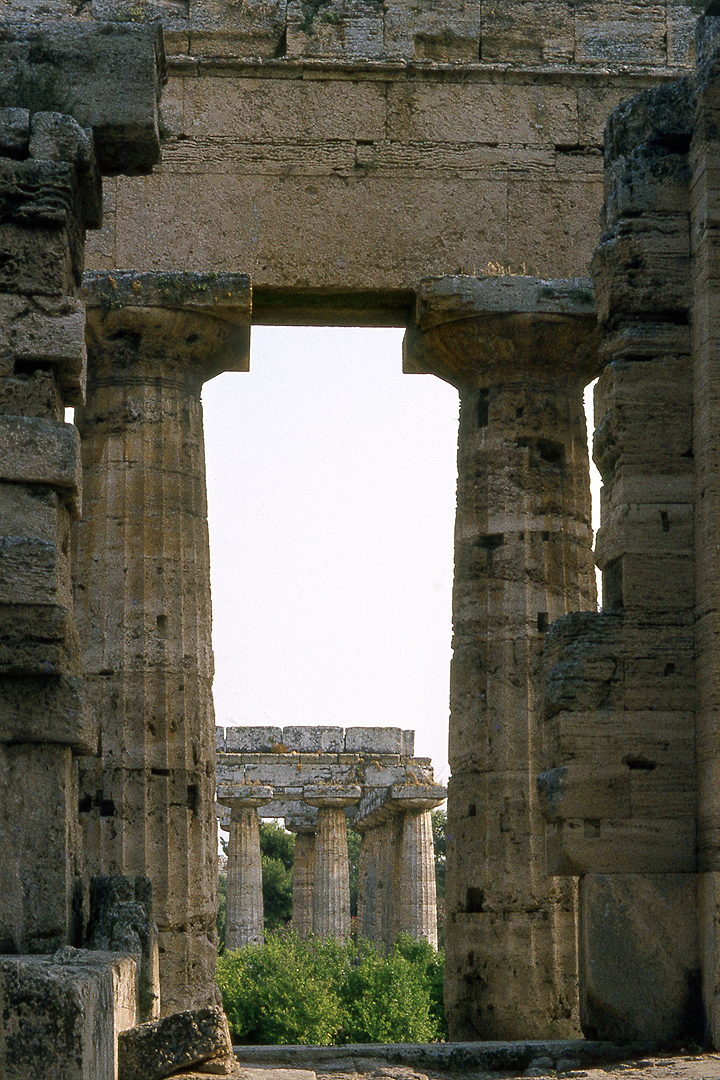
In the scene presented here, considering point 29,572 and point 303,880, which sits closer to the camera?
point 29,572

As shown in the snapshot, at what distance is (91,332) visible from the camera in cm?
1692

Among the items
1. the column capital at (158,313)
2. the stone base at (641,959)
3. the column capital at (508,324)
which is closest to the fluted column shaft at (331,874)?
the column capital at (508,324)

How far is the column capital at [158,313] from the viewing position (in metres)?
16.6

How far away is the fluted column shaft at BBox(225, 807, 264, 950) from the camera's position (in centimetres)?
4128

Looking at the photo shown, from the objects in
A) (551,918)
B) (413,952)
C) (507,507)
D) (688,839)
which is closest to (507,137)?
(507,507)

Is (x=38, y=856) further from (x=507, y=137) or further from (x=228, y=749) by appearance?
(x=228, y=749)

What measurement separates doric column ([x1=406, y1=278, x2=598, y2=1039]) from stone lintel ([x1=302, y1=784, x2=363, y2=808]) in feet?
71.3

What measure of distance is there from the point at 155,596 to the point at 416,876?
861 inches

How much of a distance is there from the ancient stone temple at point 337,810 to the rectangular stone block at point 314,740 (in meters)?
0.02

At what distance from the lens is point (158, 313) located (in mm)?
16703

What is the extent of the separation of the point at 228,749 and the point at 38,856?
1206 inches

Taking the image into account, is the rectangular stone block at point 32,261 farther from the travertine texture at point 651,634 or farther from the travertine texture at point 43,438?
the travertine texture at point 651,634

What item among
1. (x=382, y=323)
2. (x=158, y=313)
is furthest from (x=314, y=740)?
(x=158, y=313)

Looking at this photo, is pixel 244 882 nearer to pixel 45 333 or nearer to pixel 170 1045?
pixel 45 333
